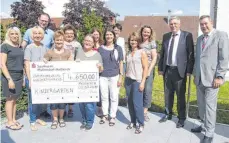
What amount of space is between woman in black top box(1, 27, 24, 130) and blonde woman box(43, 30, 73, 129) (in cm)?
48

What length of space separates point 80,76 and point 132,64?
100 cm

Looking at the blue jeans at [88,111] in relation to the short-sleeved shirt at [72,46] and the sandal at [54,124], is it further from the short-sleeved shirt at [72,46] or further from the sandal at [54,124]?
the short-sleeved shirt at [72,46]

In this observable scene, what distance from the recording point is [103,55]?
493cm

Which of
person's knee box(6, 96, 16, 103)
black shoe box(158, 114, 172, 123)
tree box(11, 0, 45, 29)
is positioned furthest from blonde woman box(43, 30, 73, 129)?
tree box(11, 0, 45, 29)

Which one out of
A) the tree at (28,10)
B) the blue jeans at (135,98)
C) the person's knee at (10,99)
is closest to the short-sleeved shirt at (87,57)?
the blue jeans at (135,98)

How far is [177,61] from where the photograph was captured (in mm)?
4828

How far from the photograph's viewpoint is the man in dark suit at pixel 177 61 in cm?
477

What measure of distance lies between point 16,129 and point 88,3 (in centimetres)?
3580

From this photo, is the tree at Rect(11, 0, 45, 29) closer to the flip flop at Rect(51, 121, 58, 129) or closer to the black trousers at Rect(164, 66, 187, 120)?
the flip flop at Rect(51, 121, 58, 129)

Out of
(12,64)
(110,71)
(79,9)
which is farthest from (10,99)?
(79,9)

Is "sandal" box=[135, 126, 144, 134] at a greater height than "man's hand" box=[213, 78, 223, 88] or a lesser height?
lesser

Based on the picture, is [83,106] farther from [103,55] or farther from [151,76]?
[151,76]

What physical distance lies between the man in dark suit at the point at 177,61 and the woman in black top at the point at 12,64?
265 cm

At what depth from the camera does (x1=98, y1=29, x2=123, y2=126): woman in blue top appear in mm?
4933
